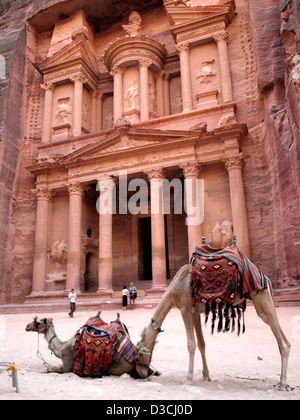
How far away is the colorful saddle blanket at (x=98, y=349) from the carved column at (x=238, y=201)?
12850 millimetres

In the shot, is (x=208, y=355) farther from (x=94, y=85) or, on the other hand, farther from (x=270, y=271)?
(x=94, y=85)

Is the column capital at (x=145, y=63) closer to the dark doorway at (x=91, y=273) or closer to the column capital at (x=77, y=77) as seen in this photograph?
the column capital at (x=77, y=77)

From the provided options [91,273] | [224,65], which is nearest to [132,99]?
[224,65]

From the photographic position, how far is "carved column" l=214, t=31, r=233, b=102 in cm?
2027

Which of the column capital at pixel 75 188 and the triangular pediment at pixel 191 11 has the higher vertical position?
the triangular pediment at pixel 191 11

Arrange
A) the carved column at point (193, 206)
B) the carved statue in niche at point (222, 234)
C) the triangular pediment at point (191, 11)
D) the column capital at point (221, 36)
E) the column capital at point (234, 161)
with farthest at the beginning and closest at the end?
the triangular pediment at point (191, 11) < the column capital at point (221, 36) < the column capital at point (234, 161) < the carved column at point (193, 206) < the carved statue in niche at point (222, 234)

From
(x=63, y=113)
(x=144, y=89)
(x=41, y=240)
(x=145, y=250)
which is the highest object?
(x=144, y=89)

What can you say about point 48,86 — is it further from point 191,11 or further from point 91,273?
point 91,273

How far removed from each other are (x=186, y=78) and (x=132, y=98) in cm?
393

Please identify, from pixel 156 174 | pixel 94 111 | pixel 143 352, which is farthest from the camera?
pixel 94 111

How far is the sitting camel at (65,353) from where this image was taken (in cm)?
512

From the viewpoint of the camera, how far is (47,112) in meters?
25.2

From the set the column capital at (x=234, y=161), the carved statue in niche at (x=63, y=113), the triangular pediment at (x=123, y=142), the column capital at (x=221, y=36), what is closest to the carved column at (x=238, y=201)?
the column capital at (x=234, y=161)
